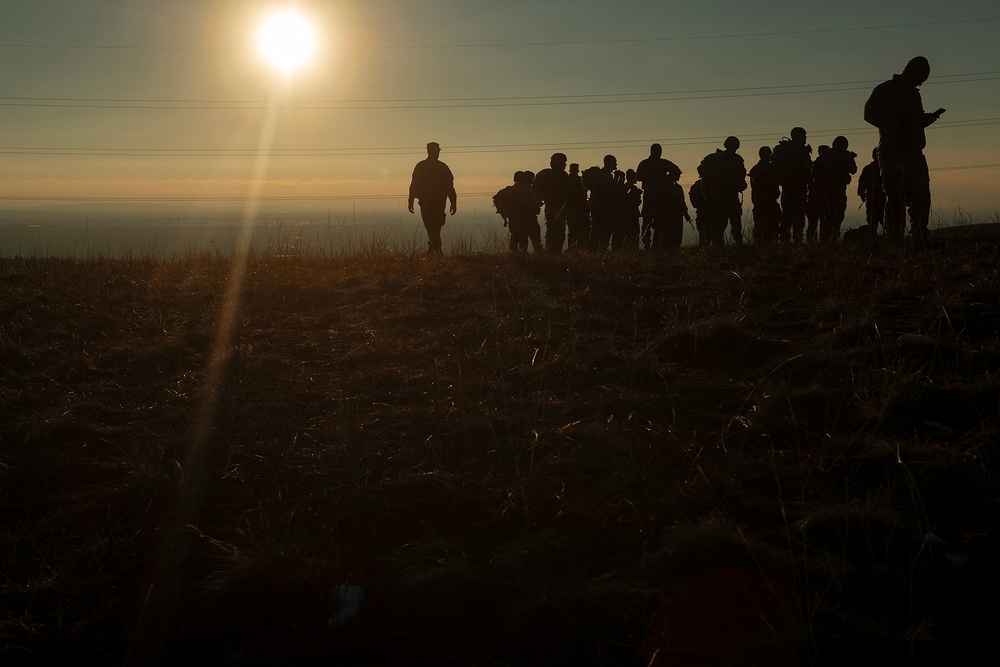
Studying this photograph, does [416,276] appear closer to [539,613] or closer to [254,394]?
[254,394]

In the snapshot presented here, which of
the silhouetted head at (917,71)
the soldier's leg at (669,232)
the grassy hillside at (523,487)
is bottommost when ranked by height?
the grassy hillside at (523,487)

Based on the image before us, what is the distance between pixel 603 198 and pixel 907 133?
659cm

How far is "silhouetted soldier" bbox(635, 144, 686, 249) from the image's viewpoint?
1370 centimetres

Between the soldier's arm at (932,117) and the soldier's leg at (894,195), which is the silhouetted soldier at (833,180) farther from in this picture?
the soldier's arm at (932,117)

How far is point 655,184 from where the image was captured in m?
14.0

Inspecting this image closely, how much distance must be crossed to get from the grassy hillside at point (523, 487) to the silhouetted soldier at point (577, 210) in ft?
29.0

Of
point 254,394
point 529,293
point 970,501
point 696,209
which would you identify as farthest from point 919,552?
point 696,209

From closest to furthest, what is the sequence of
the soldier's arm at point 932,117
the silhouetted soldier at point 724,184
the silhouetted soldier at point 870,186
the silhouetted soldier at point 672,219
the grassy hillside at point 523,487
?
the grassy hillside at point 523,487
the soldier's arm at point 932,117
the silhouetted soldier at point 870,186
the silhouetted soldier at point 724,184
the silhouetted soldier at point 672,219

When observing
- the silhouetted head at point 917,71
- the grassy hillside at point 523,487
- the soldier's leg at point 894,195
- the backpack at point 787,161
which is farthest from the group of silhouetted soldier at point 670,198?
the grassy hillside at point 523,487

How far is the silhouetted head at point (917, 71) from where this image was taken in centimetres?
858

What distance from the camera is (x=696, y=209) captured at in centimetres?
1509

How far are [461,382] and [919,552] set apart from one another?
2.78 m

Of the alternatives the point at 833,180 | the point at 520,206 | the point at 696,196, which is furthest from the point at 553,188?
the point at 833,180

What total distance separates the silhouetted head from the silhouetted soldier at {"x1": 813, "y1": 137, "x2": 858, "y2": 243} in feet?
14.6
